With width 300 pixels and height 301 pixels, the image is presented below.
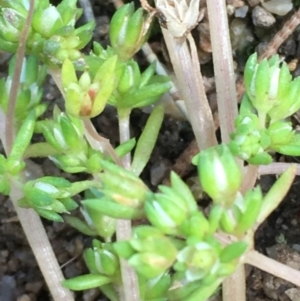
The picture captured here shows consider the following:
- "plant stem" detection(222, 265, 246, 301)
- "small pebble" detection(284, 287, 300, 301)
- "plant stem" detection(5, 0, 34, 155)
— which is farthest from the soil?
"plant stem" detection(5, 0, 34, 155)

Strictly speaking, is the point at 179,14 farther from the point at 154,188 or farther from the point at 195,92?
the point at 154,188

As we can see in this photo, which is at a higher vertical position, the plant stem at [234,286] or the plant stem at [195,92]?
the plant stem at [195,92]

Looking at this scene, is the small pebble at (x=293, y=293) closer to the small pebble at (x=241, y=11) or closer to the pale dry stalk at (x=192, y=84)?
the pale dry stalk at (x=192, y=84)

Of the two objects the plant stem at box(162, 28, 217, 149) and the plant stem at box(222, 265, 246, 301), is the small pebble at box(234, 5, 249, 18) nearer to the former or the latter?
the plant stem at box(162, 28, 217, 149)

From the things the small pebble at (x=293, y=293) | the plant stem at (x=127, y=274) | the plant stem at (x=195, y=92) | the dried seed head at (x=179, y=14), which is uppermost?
the dried seed head at (x=179, y=14)

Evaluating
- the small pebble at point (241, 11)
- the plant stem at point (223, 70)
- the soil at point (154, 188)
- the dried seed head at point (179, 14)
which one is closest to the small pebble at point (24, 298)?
the soil at point (154, 188)

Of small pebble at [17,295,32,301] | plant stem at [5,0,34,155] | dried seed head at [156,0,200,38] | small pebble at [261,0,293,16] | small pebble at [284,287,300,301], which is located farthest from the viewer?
small pebble at [261,0,293,16]
